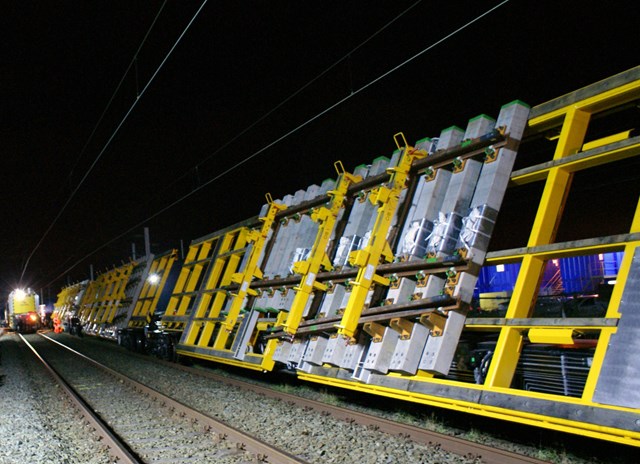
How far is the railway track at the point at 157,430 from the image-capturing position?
17.2 ft

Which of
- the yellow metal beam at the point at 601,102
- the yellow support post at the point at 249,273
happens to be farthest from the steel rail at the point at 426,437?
the yellow metal beam at the point at 601,102

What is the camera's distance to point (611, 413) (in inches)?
154

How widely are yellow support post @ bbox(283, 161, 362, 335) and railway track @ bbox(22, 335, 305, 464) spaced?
2189 millimetres

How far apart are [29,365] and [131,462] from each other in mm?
12477

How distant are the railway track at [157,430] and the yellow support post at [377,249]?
2.04 metres

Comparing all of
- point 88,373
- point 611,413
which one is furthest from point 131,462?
point 88,373

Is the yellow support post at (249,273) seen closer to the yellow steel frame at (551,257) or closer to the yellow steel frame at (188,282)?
the yellow steel frame at (188,282)

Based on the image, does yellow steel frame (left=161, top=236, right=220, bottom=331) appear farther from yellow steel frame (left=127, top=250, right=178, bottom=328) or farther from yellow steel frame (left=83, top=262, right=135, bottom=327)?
yellow steel frame (left=83, top=262, right=135, bottom=327)

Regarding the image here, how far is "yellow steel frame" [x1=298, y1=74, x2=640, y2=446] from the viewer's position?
4.38m

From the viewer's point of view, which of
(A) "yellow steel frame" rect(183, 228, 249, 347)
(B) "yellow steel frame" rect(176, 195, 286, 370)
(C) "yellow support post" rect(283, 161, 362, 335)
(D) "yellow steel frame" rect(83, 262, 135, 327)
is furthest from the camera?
(D) "yellow steel frame" rect(83, 262, 135, 327)

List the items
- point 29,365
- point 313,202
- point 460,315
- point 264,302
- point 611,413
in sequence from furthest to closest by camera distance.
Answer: point 29,365
point 264,302
point 313,202
point 460,315
point 611,413

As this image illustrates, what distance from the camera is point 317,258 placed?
8625 mm

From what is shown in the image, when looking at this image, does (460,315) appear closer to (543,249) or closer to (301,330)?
(543,249)

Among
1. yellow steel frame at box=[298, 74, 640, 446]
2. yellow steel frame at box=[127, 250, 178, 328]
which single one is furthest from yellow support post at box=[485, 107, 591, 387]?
yellow steel frame at box=[127, 250, 178, 328]
